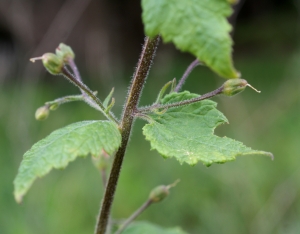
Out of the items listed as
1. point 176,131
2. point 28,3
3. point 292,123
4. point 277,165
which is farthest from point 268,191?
point 28,3

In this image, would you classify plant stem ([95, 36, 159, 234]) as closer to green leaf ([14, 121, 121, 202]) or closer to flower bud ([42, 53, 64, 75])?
green leaf ([14, 121, 121, 202])

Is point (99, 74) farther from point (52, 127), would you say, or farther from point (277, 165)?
point (277, 165)

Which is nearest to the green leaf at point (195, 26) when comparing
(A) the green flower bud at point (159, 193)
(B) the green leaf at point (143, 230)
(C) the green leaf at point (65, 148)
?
(C) the green leaf at point (65, 148)

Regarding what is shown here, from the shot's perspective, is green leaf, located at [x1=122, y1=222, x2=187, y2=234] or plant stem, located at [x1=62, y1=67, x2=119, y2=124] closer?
plant stem, located at [x1=62, y1=67, x2=119, y2=124]

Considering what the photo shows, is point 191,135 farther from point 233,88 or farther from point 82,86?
point 82,86

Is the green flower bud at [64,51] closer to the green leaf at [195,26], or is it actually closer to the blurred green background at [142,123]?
the green leaf at [195,26]

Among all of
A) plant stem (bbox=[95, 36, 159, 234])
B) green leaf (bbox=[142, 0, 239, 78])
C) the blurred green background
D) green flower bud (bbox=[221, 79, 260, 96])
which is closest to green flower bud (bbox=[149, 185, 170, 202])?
plant stem (bbox=[95, 36, 159, 234])

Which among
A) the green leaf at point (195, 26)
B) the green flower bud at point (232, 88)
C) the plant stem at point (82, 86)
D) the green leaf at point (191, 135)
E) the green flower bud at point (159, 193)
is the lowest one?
the green flower bud at point (159, 193)
